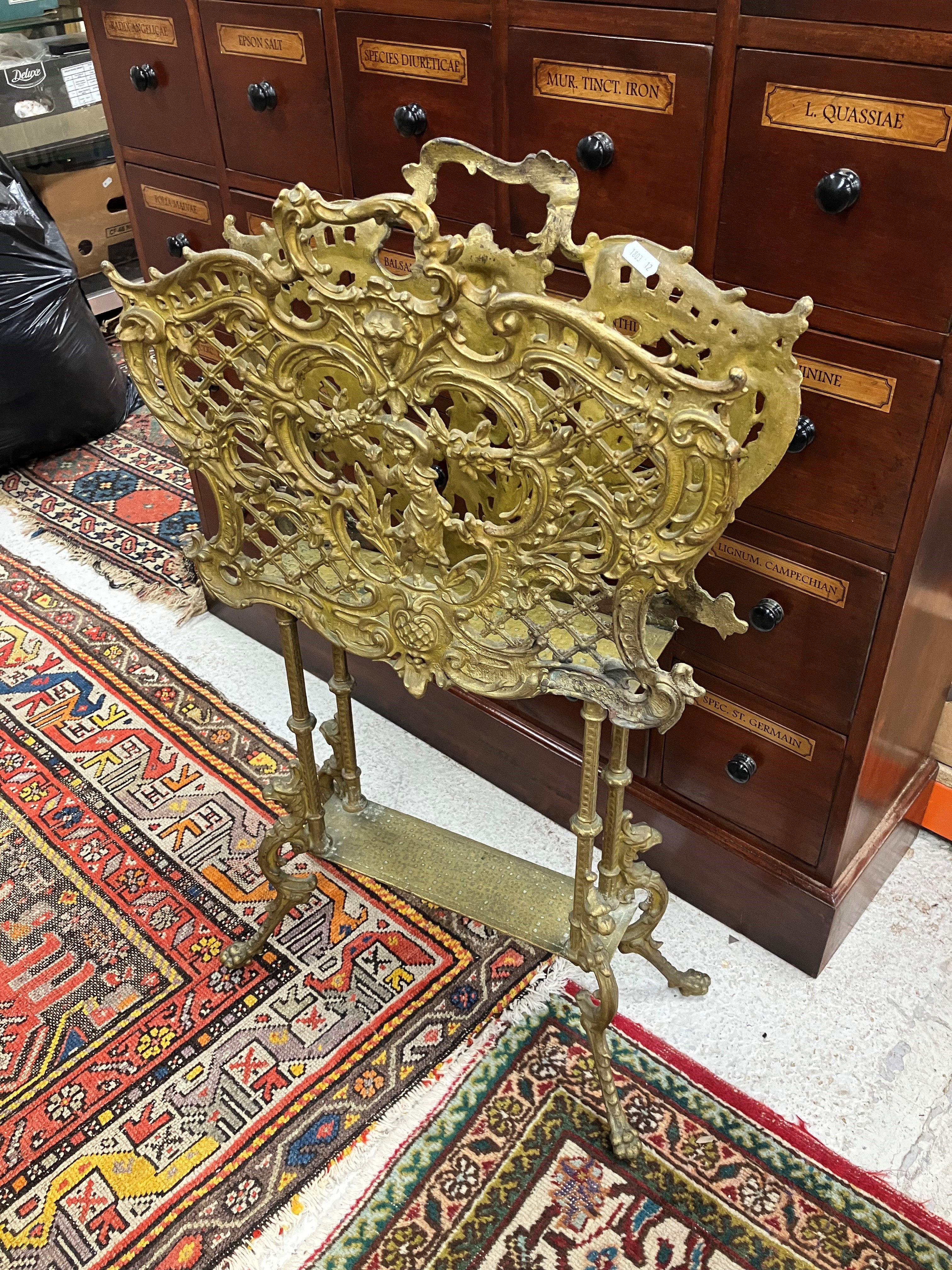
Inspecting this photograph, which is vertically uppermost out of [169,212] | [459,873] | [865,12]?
[865,12]

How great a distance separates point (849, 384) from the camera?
1293 millimetres

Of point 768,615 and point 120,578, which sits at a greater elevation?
point 768,615

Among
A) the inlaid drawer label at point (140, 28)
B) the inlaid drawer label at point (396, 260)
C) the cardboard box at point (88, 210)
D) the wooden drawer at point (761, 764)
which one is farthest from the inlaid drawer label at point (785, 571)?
the cardboard box at point (88, 210)

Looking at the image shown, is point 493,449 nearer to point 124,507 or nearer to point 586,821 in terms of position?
point 586,821

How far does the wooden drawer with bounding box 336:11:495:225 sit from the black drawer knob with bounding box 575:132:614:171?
19 cm

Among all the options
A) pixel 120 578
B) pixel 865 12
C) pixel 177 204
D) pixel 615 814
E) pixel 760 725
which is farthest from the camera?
pixel 120 578

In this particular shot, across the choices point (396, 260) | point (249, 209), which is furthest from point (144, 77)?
point (396, 260)

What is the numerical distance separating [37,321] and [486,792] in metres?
2.07

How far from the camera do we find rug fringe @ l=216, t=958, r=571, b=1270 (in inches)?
56.1

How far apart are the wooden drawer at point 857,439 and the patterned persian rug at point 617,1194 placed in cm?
91

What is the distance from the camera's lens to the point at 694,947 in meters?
1.85

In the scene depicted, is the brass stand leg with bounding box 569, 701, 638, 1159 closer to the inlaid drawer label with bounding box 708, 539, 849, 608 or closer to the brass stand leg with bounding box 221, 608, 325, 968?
the inlaid drawer label with bounding box 708, 539, 849, 608

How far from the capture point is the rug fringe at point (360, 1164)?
1424 millimetres

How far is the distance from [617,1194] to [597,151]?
146cm
